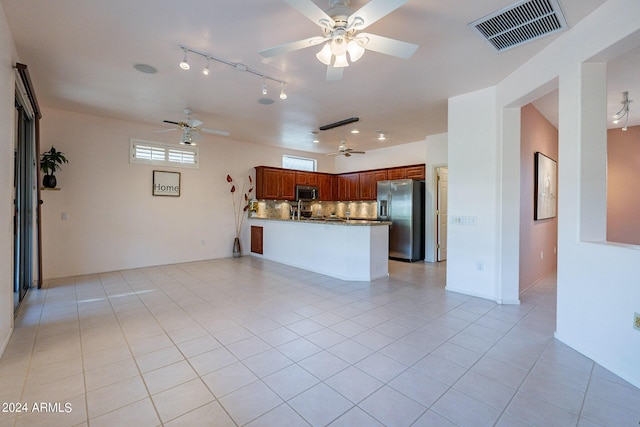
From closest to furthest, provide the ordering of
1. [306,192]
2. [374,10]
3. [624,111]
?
[374,10] → [624,111] → [306,192]

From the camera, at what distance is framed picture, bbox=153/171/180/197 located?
226 inches

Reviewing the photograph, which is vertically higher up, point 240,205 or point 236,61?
point 236,61

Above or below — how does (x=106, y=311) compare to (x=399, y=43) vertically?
below

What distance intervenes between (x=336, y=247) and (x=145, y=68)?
144 inches

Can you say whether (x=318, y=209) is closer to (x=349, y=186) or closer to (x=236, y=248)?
(x=349, y=186)

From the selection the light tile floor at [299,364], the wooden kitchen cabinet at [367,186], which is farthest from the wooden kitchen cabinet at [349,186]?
the light tile floor at [299,364]

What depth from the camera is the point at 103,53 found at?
2979 millimetres

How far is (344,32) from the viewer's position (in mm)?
2053

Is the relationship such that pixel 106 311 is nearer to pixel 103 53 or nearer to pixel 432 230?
pixel 103 53

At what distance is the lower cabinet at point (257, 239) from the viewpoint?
21.9ft

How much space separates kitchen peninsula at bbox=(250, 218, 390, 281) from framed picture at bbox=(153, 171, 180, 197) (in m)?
2.26

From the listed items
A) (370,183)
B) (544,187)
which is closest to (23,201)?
(370,183)

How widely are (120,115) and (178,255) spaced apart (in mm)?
2872

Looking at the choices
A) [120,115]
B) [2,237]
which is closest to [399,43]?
[2,237]
